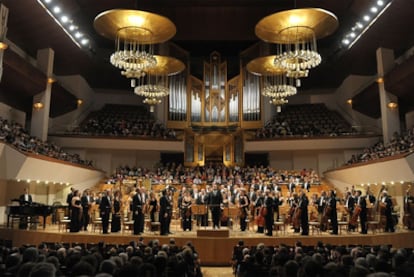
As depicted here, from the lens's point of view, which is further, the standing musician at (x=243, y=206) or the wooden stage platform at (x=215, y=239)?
the standing musician at (x=243, y=206)

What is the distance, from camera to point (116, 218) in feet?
35.7

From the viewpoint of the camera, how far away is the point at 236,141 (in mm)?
20469

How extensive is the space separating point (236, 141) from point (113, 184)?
7085 mm

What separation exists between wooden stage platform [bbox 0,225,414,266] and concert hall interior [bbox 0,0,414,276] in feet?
0.12

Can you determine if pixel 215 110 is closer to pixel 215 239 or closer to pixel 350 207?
pixel 350 207

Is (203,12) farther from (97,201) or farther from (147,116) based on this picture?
(97,201)

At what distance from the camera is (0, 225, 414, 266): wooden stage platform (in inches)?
356

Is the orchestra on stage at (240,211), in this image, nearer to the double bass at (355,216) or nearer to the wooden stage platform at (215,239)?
the double bass at (355,216)

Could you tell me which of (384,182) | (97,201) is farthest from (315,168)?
(97,201)

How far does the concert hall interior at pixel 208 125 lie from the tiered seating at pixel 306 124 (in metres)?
0.10

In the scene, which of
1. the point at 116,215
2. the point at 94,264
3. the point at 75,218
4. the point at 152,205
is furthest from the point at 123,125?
the point at 94,264

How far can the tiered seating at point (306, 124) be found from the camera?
19519 mm

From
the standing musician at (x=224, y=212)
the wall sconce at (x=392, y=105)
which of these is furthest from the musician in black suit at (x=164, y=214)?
the wall sconce at (x=392, y=105)

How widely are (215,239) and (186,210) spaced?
247 cm
